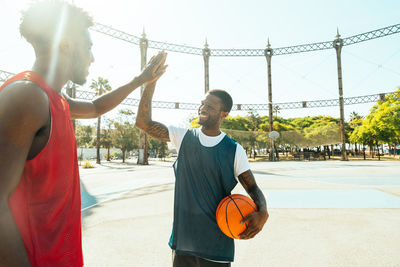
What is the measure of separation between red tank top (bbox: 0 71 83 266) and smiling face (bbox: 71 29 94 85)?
0.86 ft

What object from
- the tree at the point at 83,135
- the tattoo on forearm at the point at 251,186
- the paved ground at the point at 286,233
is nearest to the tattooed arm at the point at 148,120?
the tattoo on forearm at the point at 251,186

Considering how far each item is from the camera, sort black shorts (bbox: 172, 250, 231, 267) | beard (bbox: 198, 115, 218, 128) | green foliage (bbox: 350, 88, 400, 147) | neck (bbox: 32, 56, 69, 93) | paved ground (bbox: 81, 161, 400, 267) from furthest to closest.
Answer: green foliage (bbox: 350, 88, 400, 147), paved ground (bbox: 81, 161, 400, 267), beard (bbox: 198, 115, 218, 128), black shorts (bbox: 172, 250, 231, 267), neck (bbox: 32, 56, 69, 93)

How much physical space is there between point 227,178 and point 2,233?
1698 mm

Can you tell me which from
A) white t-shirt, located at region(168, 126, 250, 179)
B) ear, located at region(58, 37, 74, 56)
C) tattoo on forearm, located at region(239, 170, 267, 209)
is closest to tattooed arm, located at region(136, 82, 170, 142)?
white t-shirt, located at region(168, 126, 250, 179)

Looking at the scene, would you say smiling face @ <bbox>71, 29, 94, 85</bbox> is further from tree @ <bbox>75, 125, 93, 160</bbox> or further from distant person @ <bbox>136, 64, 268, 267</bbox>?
tree @ <bbox>75, 125, 93, 160</bbox>

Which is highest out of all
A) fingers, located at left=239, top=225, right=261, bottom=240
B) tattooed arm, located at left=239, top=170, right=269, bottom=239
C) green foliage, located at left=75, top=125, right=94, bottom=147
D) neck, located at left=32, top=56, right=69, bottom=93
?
green foliage, located at left=75, top=125, right=94, bottom=147

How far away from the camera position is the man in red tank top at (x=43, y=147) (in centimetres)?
86

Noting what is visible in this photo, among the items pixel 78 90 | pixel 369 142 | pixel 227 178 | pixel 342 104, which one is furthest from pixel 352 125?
pixel 227 178

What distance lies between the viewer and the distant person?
209 centimetres

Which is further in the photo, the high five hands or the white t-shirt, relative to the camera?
the white t-shirt

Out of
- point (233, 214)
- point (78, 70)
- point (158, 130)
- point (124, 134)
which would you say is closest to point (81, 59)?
point (78, 70)

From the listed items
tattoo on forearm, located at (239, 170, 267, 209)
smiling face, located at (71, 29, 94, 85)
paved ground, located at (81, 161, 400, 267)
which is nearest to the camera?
smiling face, located at (71, 29, 94, 85)

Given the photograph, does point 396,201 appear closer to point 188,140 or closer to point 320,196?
point 320,196

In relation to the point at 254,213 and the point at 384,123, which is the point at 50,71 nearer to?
the point at 254,213
